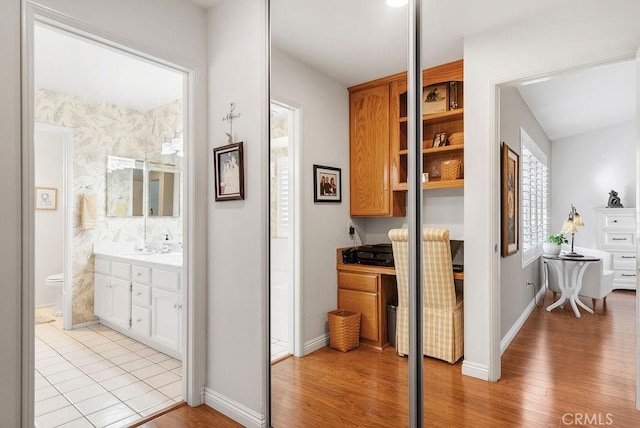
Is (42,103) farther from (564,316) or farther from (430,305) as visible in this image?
(564,316)

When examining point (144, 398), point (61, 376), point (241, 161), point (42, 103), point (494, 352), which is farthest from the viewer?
point (42, 103)

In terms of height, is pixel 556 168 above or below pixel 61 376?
above

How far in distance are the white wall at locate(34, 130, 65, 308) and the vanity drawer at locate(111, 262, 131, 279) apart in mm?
1755

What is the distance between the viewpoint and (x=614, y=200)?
36.9 inches

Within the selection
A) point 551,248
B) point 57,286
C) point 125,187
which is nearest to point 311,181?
point 551,248

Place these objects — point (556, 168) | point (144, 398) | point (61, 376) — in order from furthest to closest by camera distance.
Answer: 1. point (61, 376)
2. point (144, 398)
3. point (556, 168)

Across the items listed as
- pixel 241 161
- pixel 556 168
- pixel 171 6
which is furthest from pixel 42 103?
pixel 556 168

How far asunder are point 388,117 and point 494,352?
96 cm

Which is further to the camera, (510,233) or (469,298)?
(469,298)

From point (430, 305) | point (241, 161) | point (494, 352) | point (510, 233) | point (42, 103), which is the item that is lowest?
point (494, 352)

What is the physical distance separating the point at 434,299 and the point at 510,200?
482mm

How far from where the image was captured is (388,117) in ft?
4.81

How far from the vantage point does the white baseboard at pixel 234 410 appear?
A: 1.96m

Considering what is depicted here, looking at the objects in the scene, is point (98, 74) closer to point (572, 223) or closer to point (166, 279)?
point (166, 279)
